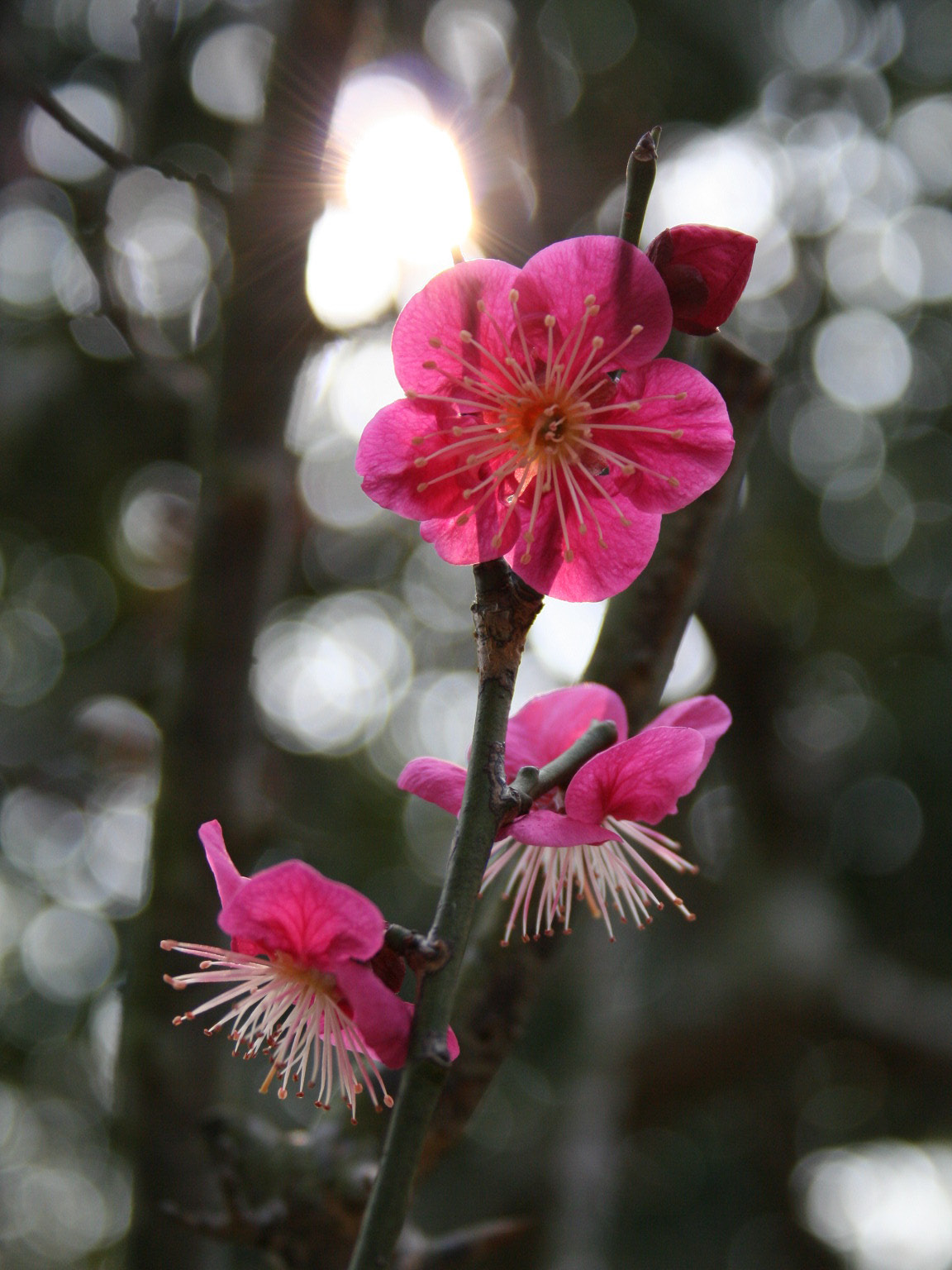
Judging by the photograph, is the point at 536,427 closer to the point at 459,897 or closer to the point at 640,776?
the point at 640,776

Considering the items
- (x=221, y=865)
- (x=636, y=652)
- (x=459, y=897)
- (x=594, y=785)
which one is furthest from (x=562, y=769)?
(x=636, y=652)

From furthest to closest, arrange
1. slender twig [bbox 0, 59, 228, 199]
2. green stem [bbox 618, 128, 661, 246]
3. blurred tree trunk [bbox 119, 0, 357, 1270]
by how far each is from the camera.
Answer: blurred tree trunk [bbox 119, 0, 357, 1270], slender twig [bbox 0, 59, 228, 199], green stem [bbox 618, 128, 661, 246]

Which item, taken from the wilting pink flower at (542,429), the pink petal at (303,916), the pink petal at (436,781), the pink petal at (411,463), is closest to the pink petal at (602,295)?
the wilting pink flower at (542,429)

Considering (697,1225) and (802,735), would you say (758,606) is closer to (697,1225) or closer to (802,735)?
(802,735)

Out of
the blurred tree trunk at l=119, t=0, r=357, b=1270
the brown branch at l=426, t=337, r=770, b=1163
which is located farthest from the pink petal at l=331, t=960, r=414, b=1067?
the blurred tree trunk at l=119, t=0, r=357, b=1270

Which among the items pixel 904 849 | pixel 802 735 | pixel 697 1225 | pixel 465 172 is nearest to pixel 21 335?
pixel 465 172

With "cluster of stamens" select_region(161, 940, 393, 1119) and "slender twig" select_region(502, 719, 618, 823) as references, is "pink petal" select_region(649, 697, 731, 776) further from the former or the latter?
"cluster of stamens" select_region(161, 940, 393, 1119)

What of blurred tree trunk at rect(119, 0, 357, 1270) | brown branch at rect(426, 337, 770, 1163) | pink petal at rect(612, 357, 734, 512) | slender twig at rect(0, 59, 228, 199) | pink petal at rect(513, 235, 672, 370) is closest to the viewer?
pink petal at rect(513, 235, 672, 370)
